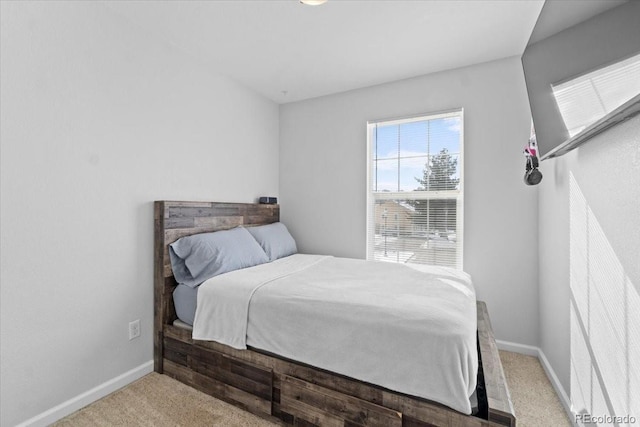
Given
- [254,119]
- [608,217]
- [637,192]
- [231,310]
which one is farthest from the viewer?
[254,119]

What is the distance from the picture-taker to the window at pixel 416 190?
2.81 m

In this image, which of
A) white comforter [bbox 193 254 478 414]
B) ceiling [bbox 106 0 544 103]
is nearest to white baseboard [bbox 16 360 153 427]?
white comforter [bbox 193 254 478 414]

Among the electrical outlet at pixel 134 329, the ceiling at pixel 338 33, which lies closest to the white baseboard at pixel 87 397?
the electrical outlet at pixel 134 329

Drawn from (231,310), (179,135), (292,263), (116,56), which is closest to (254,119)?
(179,135)

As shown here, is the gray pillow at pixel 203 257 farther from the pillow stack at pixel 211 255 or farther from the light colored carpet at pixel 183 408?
the light colored carpet at pixel 183 408

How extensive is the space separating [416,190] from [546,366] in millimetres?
1788

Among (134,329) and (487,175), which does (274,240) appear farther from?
(487,175)

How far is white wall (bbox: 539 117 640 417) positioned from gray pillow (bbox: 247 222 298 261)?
2.28 metres

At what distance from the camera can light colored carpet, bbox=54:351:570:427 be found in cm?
166

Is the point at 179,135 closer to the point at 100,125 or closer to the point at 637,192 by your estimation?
the point at 100,125

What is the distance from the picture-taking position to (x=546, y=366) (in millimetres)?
2156

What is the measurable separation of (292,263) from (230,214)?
2.69 feet

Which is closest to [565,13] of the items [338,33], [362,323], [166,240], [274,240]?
[338,33]

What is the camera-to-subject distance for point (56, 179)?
1.68 m
